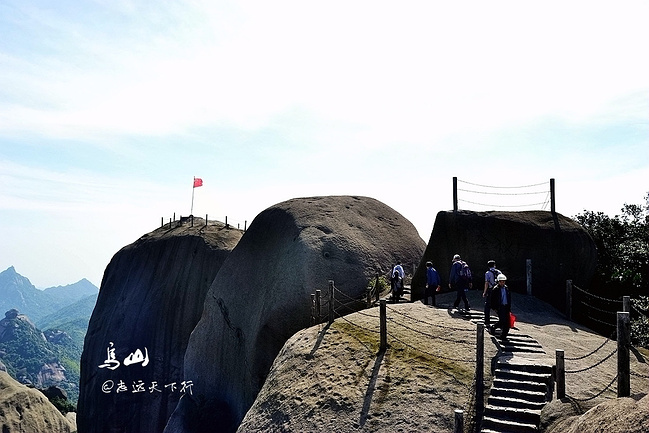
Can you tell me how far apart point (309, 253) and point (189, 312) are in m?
31.1

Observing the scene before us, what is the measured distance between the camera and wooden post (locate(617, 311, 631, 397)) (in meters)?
10.6

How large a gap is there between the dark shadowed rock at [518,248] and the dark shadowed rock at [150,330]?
99.7ft

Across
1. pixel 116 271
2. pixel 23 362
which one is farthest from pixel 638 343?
pixel 23 362

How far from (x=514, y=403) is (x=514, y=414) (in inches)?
14.2

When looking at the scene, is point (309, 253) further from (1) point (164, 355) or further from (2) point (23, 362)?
(2) point (23, 362)

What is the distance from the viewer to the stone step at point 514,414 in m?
11.3

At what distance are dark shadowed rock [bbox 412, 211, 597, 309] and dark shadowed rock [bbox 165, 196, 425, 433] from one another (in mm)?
3472

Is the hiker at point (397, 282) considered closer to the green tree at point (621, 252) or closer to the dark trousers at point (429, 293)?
the dark trousers at point (429, 293)

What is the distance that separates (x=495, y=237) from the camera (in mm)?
21234

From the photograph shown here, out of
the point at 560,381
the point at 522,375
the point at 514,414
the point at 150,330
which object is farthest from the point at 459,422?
the point at 150,330

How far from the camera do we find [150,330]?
5062cm

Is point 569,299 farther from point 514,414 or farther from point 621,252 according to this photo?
point 514,414

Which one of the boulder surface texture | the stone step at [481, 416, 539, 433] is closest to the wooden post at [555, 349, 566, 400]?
the stone step at [481, 416, 539, 433]

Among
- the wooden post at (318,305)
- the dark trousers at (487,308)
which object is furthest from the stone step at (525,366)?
the wooden post at (318,305)
